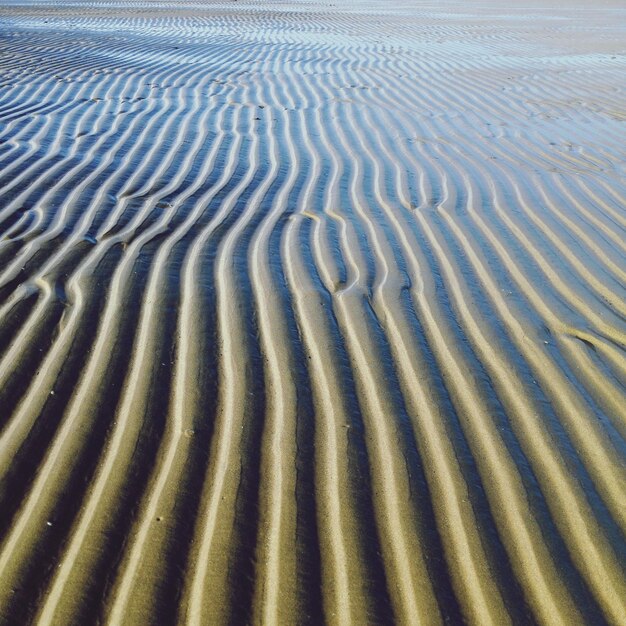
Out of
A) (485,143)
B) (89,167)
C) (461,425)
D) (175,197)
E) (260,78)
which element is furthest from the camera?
(260,78)

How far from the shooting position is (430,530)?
1881 millimetres

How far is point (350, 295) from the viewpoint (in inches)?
123

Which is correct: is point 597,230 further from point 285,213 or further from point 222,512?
point 222,512

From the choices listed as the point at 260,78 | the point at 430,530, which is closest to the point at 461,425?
the point at 430,530

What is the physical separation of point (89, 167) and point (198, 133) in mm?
1377

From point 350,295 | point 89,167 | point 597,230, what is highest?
point 89,167

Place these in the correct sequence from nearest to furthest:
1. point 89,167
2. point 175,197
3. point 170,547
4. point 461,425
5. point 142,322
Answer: point 170,547, point 461,425, point 142,322, point 175,197, point 89,167

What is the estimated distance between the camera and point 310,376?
2.51 metres

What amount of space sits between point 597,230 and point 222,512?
3.08 metres

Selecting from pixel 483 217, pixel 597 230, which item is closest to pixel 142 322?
pixel 483 217

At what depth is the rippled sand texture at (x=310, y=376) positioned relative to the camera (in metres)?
1.75

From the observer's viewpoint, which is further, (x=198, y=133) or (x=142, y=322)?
(x=198, y=133)

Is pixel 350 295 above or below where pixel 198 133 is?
below

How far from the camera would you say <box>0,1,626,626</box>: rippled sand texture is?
5.73ft
